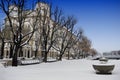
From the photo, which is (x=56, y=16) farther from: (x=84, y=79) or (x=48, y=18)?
(x=84, y=79)

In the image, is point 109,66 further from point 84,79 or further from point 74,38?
point 74,38

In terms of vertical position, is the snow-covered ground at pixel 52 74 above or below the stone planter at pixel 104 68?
below

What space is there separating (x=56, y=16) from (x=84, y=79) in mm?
33209

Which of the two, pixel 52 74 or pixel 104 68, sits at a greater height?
pixel 104 68

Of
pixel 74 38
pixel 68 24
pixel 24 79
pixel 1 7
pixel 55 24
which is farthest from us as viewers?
pixel 74 38

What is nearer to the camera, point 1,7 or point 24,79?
point 24,79

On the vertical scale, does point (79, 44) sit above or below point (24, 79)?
above

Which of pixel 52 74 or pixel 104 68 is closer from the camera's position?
pixel 52 74

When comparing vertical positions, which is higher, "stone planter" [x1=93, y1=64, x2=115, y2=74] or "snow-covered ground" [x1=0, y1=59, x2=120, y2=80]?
"stone planter" [x1=93, y1=64, x2=115, y2=74]

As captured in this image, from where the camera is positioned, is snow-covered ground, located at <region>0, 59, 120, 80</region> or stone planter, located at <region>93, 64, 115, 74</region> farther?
stone planter, located at <region>93, 64, 115, 74</region>

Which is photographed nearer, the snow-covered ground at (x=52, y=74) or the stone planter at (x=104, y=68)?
the snow-covered ground at (x=52, y=74)

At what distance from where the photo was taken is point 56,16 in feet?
153

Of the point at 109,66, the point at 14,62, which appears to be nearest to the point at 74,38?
the point at 14,62

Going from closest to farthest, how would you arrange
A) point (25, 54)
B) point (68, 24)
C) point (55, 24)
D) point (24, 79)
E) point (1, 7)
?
1. point (24, 79)
2. point (1, 7)
3. point (55, 24)
4. point (68, 24)
5. point (25, 54)
